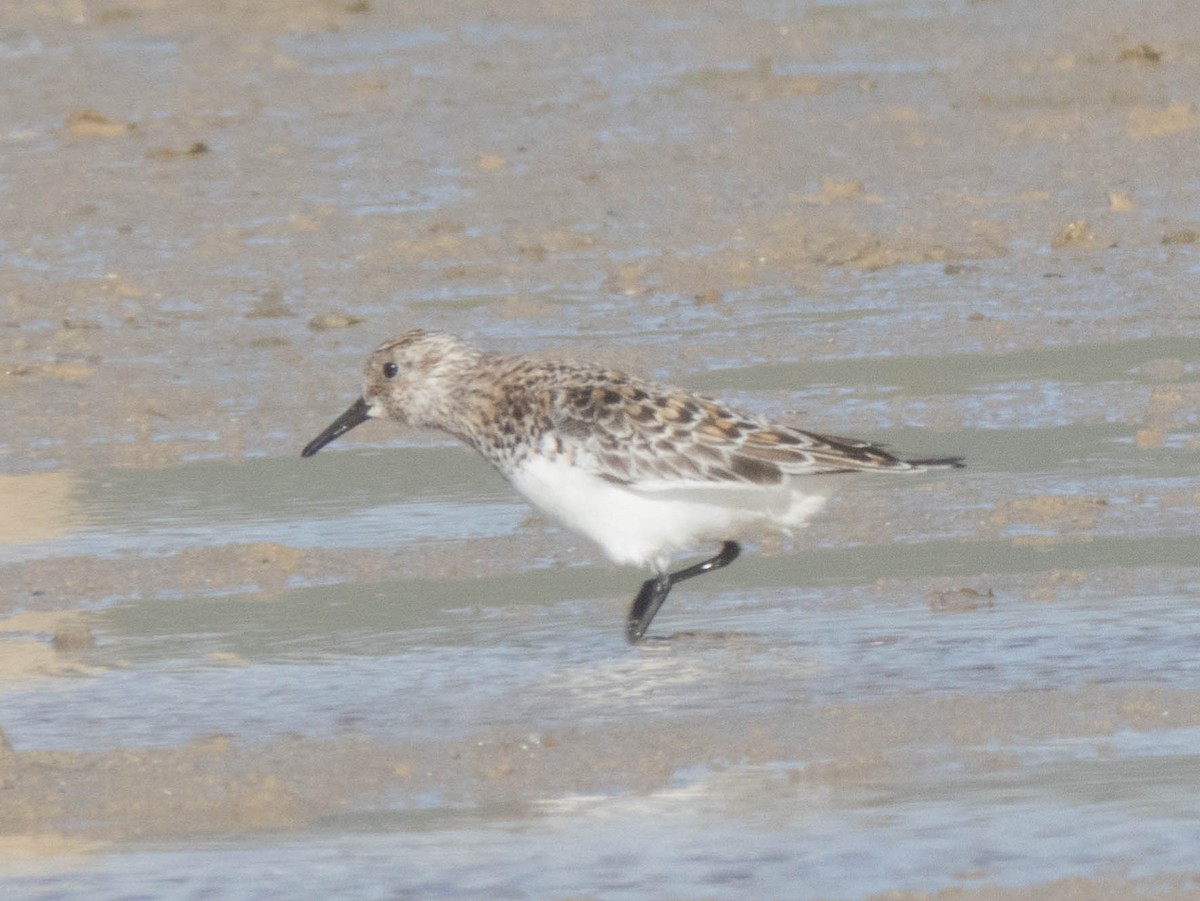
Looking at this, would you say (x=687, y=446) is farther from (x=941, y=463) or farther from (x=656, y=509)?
(x=941, y=463)

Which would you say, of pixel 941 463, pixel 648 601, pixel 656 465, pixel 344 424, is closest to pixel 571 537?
pixel 344 424

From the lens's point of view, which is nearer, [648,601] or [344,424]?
[648,601]

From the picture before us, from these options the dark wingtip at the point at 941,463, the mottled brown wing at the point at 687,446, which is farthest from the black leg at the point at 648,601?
the dark wingtip at the point at 941,463

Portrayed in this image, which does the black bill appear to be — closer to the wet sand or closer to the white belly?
the wet sand

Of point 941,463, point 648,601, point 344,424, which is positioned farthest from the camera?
point 344,424

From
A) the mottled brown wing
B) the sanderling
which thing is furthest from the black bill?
the mottled brown wing

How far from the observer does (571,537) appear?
25.8 feet

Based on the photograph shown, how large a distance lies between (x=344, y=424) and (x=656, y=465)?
1.47 meters

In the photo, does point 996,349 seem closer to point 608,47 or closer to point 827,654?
point 827,654

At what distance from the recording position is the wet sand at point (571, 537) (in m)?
5.13

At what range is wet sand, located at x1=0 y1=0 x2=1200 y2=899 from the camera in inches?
202

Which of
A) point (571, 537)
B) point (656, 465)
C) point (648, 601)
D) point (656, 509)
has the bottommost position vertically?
point (571, 537)

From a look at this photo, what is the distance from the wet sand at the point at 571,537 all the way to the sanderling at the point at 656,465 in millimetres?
283

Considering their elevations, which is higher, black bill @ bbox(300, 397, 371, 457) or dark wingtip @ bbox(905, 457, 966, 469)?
dark wingtip @ bbox(905, 457, 966, 469)
